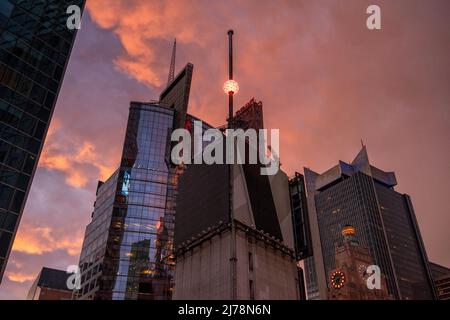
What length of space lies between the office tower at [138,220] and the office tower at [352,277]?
56302 mm

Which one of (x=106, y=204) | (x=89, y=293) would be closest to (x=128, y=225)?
(x=106, y=204)

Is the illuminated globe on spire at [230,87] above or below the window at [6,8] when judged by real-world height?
below

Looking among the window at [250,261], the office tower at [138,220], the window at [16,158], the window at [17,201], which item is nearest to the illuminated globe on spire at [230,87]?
the window at [250,261]

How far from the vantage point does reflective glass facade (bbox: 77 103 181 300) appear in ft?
473

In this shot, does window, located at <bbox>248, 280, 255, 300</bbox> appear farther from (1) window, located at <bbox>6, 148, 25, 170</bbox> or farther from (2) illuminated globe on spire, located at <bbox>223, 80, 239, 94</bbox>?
(1) window, located at <bbox>6, 148, 25, 170</bbox>

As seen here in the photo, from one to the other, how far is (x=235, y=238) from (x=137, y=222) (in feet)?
318

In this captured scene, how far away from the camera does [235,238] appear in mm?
67000

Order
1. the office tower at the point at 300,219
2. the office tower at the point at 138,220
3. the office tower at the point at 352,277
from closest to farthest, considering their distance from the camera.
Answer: the office tower at the point at 300,219 < the office tower at the point at 352,277 < the office tower at the point at 138,220

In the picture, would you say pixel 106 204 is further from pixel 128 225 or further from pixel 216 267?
pixel 216 267

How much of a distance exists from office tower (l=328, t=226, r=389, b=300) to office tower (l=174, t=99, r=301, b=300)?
32.5m

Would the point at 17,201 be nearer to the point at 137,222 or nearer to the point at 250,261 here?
the point at 250,261

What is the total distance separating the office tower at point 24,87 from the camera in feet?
181

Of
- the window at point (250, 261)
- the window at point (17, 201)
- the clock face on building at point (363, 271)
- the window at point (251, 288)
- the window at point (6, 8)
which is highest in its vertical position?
the window at point (6, 8)

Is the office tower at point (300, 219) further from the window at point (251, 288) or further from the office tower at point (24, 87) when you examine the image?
the office tower at point (24, 87)
